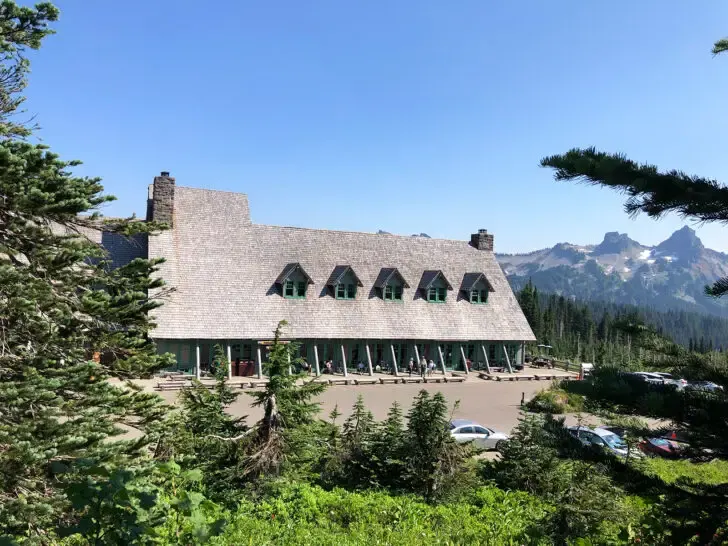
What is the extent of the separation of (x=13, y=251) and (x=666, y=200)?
8597mm

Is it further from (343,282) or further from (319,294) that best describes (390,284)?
(319,294)

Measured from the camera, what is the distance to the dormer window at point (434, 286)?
1332 inches

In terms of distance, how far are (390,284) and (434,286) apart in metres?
3.15

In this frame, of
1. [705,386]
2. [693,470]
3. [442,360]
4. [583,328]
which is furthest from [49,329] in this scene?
[583,328]

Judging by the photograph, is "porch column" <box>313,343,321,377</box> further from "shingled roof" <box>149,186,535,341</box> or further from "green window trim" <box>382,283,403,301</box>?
"green window trim" <box>382,283,403,301</box>

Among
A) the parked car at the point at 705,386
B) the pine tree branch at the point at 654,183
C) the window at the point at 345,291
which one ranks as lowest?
the parked car at the point at 705,386

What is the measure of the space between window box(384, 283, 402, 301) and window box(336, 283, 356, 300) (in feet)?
7.05

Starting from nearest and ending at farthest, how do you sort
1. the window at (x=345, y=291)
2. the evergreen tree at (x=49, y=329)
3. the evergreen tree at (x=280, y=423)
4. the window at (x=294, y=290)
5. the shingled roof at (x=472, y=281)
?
the evergreen tree at (x=49, y=329)
the evergreen tree at (x=280, y=423)
the window at (x=294, y=290)
the window at (x=345, y=291)
the shingled roof at (x=472, y=281)

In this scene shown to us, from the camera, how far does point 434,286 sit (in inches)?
1344

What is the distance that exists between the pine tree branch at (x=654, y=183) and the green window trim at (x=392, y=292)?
2871 cm

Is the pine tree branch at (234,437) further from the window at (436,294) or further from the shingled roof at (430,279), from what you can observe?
the window at (436,294)

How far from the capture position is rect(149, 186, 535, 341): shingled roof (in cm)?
2830

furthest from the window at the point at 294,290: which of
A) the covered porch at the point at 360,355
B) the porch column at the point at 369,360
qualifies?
the porch column at the point at 369,360

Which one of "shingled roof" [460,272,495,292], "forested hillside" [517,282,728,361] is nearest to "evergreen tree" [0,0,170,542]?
"forested hillside" [517,282,728,361]
